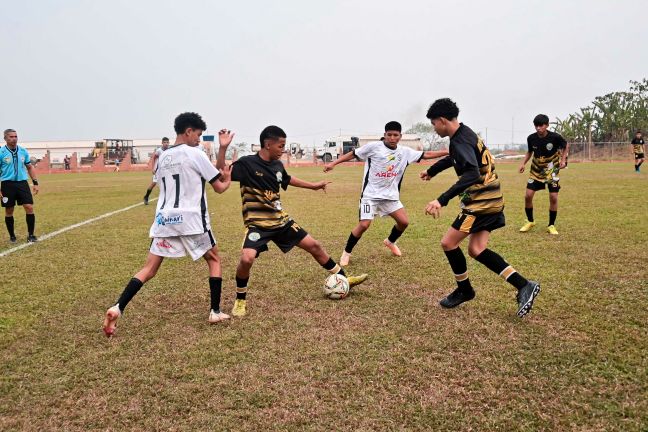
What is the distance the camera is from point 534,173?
30.6ft

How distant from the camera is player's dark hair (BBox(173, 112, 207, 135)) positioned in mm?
4605

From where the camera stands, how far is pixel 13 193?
9.21 m

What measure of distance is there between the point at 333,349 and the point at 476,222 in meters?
1.97

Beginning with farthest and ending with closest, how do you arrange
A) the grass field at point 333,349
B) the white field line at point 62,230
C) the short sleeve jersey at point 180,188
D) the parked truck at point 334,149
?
the parked truck at point 334,149, the white field line at point 62,230, the short sleeve jersey at point 180,188, the grass field at point 333,349

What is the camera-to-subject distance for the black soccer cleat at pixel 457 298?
4902 mm

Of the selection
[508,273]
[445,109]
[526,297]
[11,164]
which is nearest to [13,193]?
[11,164]

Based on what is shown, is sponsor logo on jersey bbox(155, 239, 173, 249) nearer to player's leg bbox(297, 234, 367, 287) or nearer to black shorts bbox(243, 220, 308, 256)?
black shorts bbox(243, 220, 308, 256)

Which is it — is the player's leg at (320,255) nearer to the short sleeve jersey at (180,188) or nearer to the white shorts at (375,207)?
the short sleeve jersey at (180,188)

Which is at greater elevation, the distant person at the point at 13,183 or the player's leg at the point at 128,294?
the distant person at the point at 13,183

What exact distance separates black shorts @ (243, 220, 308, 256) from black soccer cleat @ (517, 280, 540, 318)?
227 cm

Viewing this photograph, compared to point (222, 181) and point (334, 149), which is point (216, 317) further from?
point (334, 149)

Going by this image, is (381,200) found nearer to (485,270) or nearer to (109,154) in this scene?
(485,270)

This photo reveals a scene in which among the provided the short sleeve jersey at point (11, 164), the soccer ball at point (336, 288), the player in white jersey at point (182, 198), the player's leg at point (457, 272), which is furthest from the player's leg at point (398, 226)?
the short sleeve jersey at point (11, 164)

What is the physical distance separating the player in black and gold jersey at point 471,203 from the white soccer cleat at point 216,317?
2181 mm
